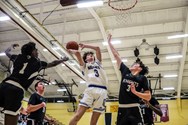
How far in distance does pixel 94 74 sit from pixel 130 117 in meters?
1.06

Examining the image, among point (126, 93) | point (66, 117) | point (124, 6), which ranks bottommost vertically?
point (66, 117)

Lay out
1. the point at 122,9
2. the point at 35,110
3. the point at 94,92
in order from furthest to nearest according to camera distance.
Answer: the point at 122,9, the point at 35,110, the point at 94,92

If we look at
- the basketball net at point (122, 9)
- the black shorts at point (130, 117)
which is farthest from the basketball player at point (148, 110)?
the basketball net at point (122, 9)

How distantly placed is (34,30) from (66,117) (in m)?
11.5

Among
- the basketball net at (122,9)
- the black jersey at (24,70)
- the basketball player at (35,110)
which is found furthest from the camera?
the basketball net at (122,9)

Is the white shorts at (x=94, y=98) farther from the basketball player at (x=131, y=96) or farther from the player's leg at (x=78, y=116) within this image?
the basketball player at (x=131, y=96)

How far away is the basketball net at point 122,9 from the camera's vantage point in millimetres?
8986

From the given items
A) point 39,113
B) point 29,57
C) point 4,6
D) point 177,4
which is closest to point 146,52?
point 177,4

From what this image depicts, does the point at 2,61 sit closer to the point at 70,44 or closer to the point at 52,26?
the point at 52,26

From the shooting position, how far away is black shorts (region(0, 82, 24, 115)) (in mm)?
3066

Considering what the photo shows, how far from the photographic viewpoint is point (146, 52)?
538 inches

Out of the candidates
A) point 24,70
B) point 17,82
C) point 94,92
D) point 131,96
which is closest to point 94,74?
point 94,92

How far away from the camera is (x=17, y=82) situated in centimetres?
324

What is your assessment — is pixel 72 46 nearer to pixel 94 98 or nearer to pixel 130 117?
pixel 94 98
